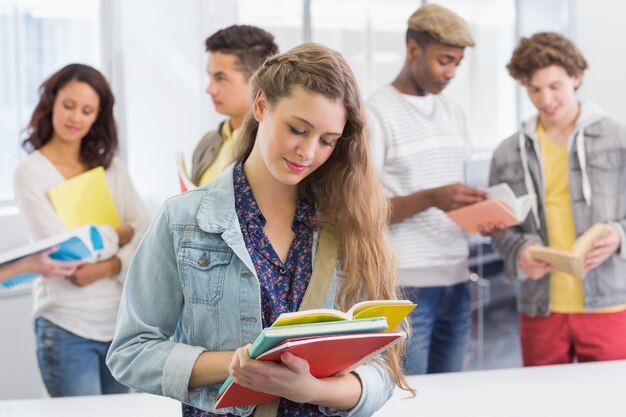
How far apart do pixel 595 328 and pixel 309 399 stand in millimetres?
1995

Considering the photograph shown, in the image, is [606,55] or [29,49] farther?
[606,55]

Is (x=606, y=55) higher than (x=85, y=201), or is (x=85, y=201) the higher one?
(x=606, y=55)

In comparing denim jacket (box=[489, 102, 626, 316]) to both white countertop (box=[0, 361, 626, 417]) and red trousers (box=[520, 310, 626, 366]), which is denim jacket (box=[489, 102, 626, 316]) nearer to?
red trousers (box=[520, 310, 626, 366])

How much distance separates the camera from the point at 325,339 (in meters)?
1.41

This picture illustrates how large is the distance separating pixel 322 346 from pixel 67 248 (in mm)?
1764

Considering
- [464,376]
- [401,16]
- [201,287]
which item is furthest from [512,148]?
[201,287]

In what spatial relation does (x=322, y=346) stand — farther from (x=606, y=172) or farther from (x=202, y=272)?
(x=606, y=172)

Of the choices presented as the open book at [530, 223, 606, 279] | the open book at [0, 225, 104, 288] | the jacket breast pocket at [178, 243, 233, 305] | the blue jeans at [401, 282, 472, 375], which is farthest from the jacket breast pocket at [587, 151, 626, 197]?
the jacket breast pocket at [178, 243, 233, 305]

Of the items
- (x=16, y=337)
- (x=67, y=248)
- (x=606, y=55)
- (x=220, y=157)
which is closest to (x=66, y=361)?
(x=67, y=248)

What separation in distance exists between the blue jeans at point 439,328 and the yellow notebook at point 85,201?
1.08m

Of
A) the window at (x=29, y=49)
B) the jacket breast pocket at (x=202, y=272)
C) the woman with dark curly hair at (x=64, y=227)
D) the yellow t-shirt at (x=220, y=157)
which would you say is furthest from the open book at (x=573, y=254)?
the window at (x=29, y=49)

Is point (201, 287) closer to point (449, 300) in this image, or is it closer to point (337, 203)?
point (337, 203)

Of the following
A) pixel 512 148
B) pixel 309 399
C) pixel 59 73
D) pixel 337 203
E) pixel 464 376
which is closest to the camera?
pixel 309 399

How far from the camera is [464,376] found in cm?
284
